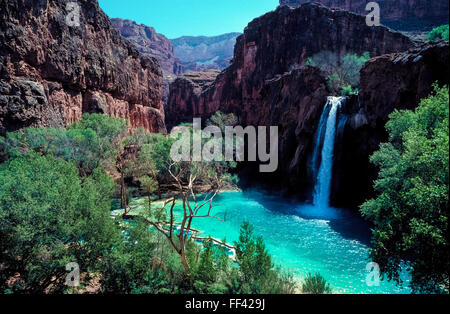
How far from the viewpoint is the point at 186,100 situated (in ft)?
184

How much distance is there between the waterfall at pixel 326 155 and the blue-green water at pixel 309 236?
1292mm

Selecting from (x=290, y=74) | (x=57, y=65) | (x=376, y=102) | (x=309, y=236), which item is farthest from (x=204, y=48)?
(x=309, y=236)

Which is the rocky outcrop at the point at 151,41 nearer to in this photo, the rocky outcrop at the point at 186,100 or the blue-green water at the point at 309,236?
the rocky outcrop at the point at 186,100

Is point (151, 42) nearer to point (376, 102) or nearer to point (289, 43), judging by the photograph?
point (289, 43)

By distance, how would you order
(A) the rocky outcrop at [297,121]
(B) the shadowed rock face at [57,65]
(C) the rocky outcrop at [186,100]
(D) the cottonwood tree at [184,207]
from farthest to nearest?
(C) the rocky outcrop at [186,100]
(A) the rocky outcrop at [297,121]
(B) the shadowed rock face at [57,65]
(D) the cottonwood tree at [184,207]

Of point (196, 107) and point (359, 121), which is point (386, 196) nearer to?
point (359, 121)

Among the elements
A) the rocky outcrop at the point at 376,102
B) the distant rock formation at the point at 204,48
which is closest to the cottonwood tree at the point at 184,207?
the rocky outcrop at the point at 376,102

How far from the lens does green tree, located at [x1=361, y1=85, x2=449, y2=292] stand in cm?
499

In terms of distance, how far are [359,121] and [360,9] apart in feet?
182

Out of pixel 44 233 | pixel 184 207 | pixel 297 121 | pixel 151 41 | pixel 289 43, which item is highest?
pixel 151 41

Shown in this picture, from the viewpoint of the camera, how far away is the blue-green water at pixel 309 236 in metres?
9.55

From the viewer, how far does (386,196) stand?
6.81 meters

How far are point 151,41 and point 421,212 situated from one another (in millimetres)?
119935

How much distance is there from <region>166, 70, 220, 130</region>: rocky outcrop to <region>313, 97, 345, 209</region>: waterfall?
113 ft
